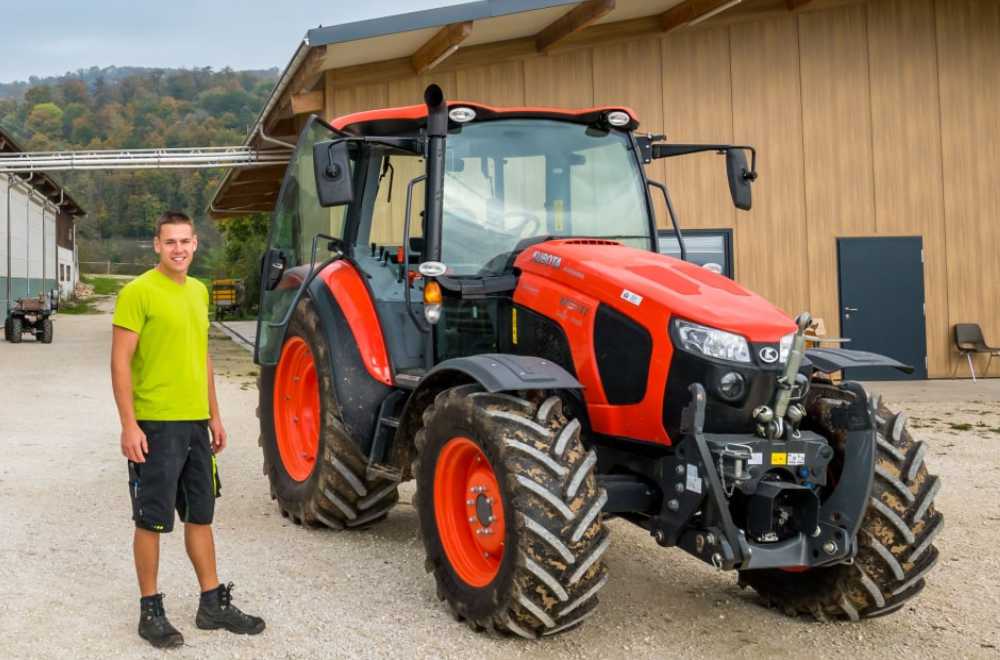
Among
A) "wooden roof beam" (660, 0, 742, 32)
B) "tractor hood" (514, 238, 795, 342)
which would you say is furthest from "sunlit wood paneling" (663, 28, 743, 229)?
"tractor hood" (514, 238, 795, 342)

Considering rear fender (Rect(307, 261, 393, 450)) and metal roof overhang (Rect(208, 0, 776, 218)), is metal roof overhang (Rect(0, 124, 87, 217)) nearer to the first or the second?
metal roof overhang (Rect(208, 0, 776, 218))

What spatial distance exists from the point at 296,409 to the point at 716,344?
311 cm

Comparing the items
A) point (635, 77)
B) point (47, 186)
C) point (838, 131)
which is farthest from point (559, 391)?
point (47, 186)

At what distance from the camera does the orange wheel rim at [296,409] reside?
589cm

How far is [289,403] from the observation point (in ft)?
19.9

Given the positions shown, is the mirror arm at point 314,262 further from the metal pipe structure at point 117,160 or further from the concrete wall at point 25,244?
the concrete wall at point 25,244

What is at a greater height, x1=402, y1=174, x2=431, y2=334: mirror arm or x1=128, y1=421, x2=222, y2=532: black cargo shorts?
x1=402, y1=174, x2=431, y2=334: mirror arm

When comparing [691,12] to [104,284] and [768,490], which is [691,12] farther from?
[104,284]

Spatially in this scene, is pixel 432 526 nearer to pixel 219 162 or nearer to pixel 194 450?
pixel 194 450

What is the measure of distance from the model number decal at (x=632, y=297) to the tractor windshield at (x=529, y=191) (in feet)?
3.02

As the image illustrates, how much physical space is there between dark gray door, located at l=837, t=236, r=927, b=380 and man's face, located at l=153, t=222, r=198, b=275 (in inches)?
449

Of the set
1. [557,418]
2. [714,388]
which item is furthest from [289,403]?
[714,388]

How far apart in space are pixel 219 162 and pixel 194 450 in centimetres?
1423

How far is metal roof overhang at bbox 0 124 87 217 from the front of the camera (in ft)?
91.6
